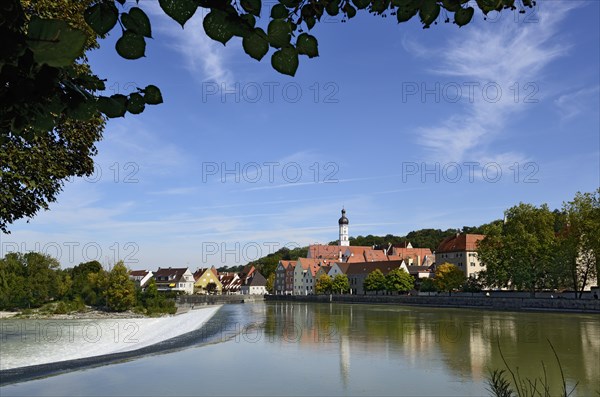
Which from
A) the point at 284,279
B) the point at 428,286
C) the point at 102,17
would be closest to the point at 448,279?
the point at 428,286

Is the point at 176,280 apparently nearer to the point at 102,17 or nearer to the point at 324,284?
the point at 324,284

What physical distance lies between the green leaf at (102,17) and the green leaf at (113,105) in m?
0.41

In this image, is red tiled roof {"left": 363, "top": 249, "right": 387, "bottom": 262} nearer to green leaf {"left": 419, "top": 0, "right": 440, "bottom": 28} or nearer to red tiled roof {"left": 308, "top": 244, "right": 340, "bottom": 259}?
red tiled roof {"left": 308, "top": 244, "right": 340, "bottom": 259}

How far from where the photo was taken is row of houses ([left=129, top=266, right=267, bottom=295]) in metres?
141

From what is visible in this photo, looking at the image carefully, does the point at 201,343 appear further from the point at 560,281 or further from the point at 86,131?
the point at 560,281

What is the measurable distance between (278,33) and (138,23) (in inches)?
24.4

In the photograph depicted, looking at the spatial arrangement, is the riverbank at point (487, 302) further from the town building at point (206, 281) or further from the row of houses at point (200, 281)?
the town building at point (206, 281)

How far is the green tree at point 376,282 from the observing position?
315ft

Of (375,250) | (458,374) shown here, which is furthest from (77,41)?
(375,250)

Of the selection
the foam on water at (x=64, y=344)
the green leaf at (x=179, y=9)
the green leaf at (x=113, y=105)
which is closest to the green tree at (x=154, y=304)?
the foam on water at (x=64, y=344)

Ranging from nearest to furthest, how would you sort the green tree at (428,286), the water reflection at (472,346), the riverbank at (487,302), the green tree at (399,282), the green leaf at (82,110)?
1. the green leaf at (82,110)
2. the water reflection at (472,346)
3. the riverbank at (487,302)
4. the green tree at (428,286)
5. the green tree at (399,282)

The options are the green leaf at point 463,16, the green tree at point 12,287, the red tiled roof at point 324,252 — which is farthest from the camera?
the red tiled roof at point 324,252

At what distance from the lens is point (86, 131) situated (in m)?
15.1

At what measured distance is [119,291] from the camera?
6750 centimetres
